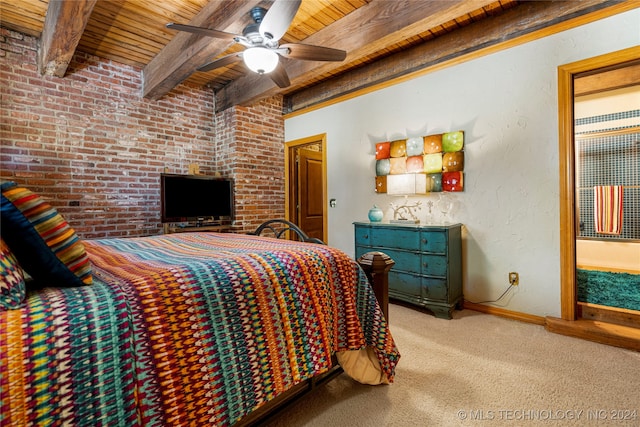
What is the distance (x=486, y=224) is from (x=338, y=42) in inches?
88.4

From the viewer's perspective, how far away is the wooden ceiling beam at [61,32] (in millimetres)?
2145

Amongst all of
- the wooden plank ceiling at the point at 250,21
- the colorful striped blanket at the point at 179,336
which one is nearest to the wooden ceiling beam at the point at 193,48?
the wooden plank ceiling at the point at 250,21

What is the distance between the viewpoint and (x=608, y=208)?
12.1 feet

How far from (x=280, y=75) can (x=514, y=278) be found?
287 centimetres

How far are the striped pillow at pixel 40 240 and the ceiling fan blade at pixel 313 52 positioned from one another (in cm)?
195

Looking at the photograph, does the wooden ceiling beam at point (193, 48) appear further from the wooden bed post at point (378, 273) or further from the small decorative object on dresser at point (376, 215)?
the small decorative object on dresser at point (376, 215)

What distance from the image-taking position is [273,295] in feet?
4.00

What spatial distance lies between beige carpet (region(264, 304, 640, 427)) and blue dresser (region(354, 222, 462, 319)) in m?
0.49

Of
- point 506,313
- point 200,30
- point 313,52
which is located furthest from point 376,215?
point 200,30

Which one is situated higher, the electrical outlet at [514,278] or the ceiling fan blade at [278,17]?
the ceiling fan blade at [278,17]

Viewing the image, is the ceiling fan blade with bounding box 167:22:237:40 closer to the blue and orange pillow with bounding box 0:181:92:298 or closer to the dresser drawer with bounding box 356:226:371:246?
the blue and orange pillow with bounding box 0:181:92:298

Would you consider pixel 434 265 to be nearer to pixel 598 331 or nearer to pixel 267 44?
pixel 598 331

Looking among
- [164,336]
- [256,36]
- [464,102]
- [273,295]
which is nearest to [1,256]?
[164,336]

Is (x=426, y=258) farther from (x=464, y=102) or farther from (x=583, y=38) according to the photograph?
(x=583, y=38)
